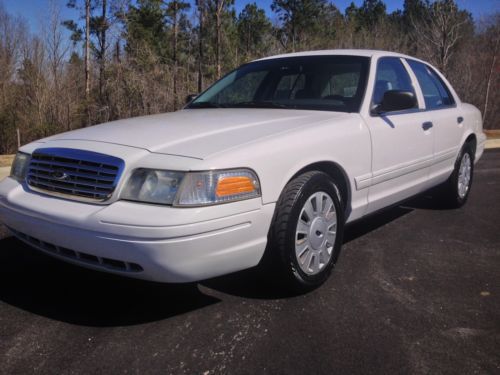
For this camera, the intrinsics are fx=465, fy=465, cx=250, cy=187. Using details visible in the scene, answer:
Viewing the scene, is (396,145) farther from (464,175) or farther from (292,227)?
(464,175)

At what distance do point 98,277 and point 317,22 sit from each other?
129 ft

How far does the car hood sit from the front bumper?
1.17ft

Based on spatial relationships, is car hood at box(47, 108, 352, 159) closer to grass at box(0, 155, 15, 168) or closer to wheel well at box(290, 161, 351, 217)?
wheel well at box(290, 161, 351, 217)

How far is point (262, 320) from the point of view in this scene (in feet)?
8.64

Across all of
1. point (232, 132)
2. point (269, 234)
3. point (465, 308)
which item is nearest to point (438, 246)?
point (465, 308)

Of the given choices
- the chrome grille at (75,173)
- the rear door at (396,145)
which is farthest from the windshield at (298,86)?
the chrome grille at (75,173)

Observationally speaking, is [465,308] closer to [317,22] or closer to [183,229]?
[183,229]

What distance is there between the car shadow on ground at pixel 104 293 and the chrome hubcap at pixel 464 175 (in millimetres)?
2946

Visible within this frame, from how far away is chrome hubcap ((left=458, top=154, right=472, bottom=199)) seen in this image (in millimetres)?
5051

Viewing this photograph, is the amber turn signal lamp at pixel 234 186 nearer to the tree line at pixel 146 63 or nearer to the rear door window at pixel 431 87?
the rear door window at pixel 431 87

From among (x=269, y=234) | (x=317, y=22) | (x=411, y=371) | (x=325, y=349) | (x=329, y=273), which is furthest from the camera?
(x=317, y=22)

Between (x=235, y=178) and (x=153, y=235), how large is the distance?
519 mm

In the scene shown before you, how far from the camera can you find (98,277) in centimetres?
327

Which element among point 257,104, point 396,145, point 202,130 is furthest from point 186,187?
point 396,145
